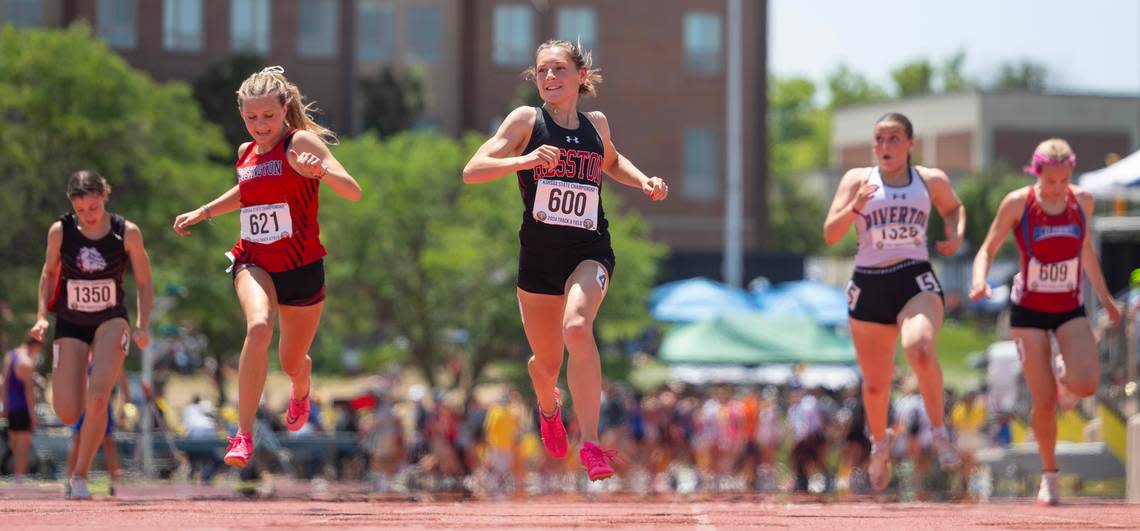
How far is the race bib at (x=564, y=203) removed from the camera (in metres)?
9.16

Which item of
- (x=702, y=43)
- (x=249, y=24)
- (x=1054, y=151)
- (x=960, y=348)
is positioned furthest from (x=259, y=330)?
(x=960, y=348)

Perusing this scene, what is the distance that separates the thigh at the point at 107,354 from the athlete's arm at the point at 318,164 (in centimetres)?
227

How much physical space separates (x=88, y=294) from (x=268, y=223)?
6.88 ft

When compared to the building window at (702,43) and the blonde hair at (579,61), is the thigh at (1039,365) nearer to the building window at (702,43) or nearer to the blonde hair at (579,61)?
the blonde hair at (579,61)

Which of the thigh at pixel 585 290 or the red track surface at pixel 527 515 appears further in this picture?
the thigh at pixel 585 290

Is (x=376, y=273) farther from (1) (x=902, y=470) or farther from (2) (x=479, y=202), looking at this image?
(1) (x=902, y=470)

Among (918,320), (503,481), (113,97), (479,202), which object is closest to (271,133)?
(918,320)

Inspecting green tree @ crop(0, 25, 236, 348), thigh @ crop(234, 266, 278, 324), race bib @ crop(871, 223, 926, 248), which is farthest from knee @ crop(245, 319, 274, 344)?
green tree @ crop(0, 25, 236, 348)

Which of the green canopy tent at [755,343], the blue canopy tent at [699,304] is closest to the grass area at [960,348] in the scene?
the blue canopy tent at [699,304]

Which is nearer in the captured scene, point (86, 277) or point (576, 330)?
point (576, 330)

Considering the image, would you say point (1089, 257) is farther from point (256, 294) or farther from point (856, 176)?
point (256, 294)

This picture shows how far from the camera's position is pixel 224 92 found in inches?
1918

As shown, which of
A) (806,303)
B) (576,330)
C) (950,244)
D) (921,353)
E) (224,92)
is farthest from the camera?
(224,92)

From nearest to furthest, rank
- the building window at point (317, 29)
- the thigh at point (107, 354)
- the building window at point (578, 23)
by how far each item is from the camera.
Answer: the thigh at point (107, 354), the building window at point (317, 29), the building window at point (578, 23)
